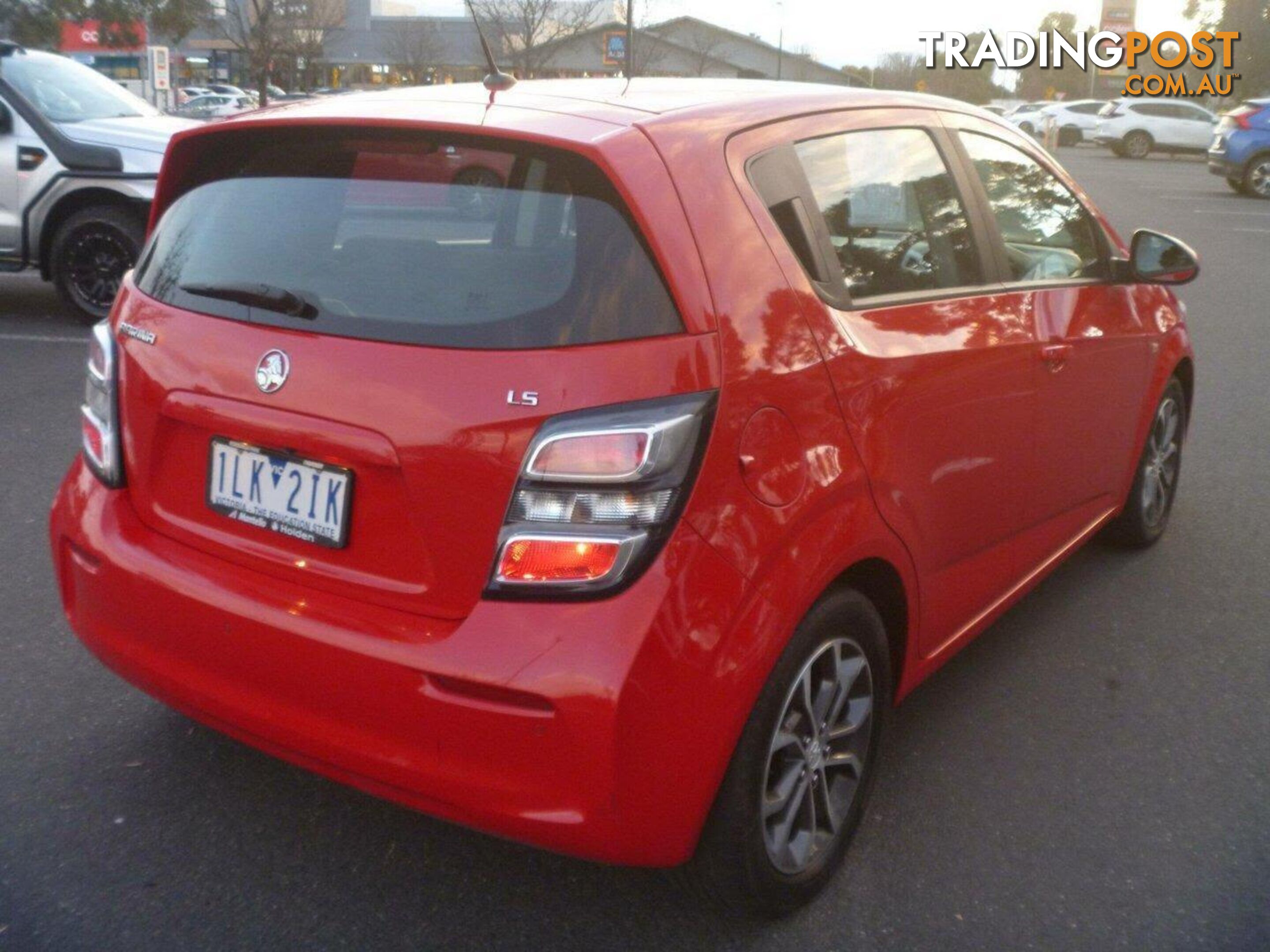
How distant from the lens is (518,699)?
237cm

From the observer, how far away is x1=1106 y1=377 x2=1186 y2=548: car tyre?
4.98 m

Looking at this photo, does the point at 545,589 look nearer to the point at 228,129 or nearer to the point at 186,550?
the point at 186,550

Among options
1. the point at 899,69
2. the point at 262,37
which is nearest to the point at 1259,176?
the point at 262,37

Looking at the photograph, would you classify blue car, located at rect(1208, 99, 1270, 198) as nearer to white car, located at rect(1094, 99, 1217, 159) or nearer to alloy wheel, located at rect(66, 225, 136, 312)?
white car, located at rect(1094, 99, 1217, 159)

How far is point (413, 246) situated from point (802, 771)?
1.28 meters

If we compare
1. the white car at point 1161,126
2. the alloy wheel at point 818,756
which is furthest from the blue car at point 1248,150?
the alloy wheel at point 818,756

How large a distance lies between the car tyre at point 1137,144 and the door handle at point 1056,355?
42258 mm

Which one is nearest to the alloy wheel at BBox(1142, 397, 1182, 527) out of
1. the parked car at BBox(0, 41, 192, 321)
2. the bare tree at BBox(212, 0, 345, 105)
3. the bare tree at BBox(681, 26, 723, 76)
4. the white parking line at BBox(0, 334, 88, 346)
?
the white parking line at BBox(0, 334, 88, 346)

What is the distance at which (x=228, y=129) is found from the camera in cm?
302

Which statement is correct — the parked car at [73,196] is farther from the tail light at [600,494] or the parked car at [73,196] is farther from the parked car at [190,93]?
the parked car at [190,93]

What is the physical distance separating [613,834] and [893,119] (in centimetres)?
193

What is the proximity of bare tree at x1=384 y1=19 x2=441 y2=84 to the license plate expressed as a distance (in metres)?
58.8

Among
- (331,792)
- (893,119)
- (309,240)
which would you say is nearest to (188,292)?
(309,240)

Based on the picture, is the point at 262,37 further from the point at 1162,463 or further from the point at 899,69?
the point at 899,69
